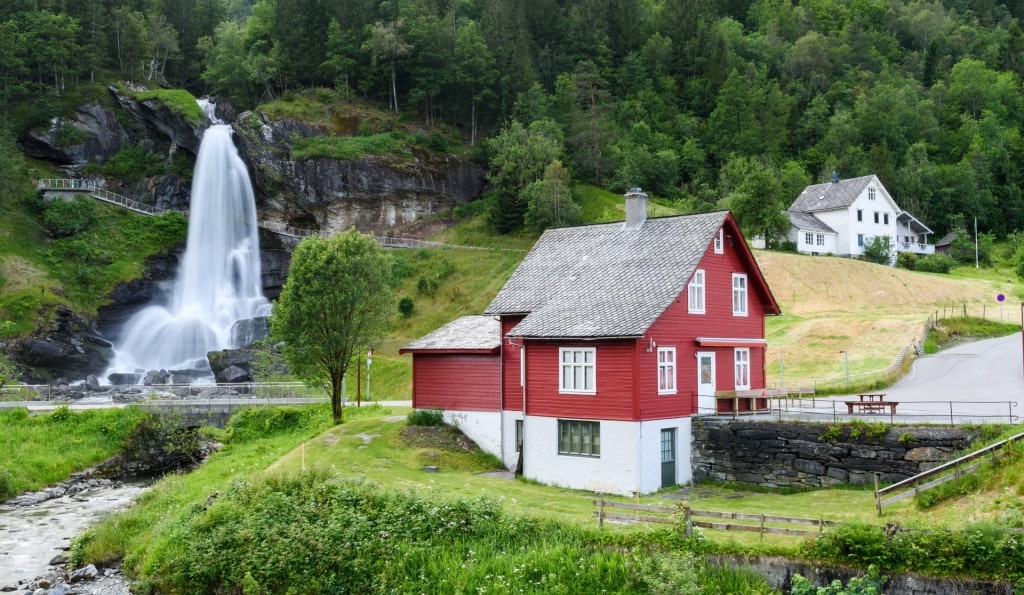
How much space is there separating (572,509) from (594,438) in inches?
205

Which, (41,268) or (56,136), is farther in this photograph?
(56,136)

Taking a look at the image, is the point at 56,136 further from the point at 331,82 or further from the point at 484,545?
the point at 484,545

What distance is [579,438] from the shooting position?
83.4 ft

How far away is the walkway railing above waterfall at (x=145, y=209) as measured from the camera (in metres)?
70.6

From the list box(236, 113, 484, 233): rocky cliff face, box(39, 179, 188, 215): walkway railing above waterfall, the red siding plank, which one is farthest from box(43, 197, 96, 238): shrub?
the red siding plank

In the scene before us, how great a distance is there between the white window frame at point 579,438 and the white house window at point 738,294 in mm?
7492

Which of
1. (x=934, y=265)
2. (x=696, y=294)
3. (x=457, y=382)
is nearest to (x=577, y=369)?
(x=696, y=294)

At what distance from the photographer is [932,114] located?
10144cm

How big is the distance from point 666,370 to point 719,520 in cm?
834

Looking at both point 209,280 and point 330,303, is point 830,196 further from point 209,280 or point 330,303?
point 330,303

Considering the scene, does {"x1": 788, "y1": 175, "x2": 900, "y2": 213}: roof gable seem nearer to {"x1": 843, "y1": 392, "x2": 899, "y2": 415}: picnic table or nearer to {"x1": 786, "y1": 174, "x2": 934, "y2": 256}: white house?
{"x1": 786, "y1": 174, "x2": 934, "y2": 256}: white house

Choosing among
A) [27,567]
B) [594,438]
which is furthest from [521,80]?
[27,567]

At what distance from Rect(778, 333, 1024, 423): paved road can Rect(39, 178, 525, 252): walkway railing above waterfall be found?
37544mm

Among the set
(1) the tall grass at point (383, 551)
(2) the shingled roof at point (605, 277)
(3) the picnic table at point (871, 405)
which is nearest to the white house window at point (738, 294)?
(2) the shingled roof at point (605, 277)
